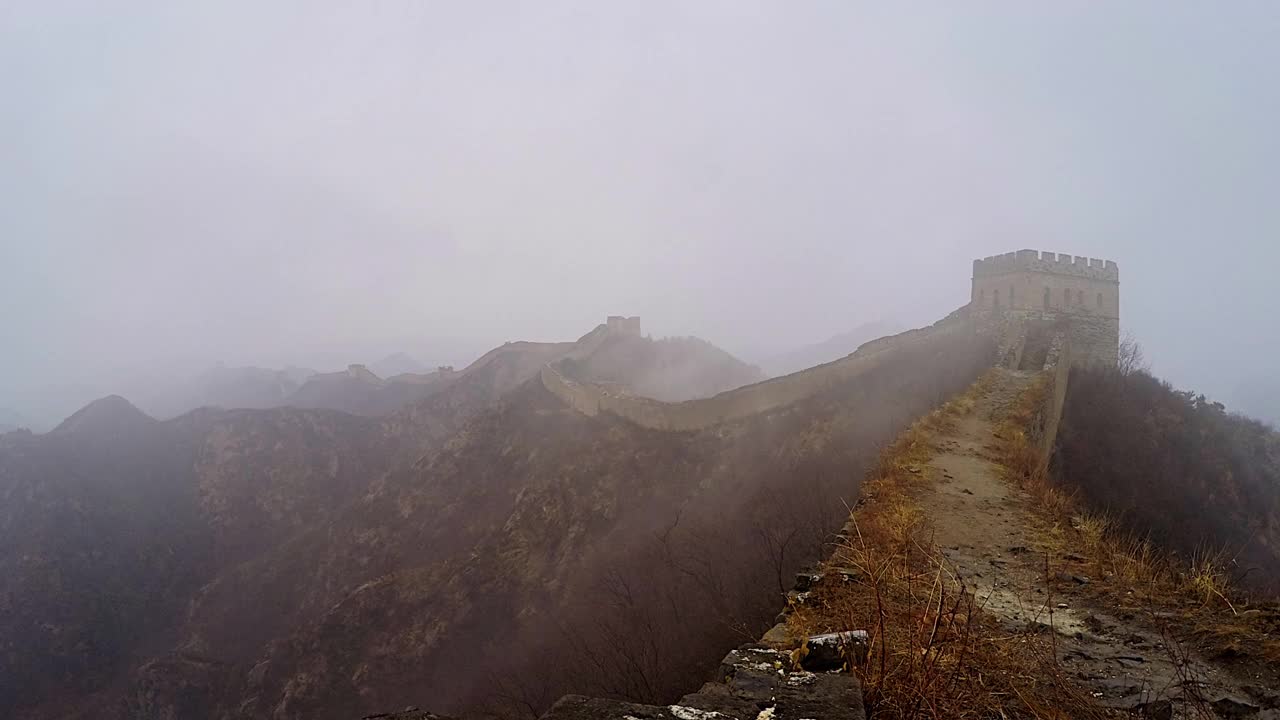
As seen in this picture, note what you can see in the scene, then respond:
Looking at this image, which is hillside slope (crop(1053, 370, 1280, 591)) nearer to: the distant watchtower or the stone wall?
the stone wall

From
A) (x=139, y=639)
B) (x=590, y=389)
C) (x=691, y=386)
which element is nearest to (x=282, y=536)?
(x=139, y=639)

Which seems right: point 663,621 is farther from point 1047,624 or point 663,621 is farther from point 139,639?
point 139,639

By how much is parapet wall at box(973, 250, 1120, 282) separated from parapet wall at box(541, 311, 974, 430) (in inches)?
80.0

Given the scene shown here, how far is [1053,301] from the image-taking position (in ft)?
58.9

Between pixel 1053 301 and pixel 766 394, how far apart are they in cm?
930

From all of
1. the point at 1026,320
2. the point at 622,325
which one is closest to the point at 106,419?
the point at 622,325

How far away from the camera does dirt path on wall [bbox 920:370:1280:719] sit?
2.70 meters

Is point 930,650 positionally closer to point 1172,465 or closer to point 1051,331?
point 1172,465

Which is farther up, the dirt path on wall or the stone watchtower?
the stone watchtower

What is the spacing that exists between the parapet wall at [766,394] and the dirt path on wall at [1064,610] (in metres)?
10.4

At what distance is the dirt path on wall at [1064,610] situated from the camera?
2.70 metres

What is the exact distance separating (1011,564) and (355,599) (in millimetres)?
27454

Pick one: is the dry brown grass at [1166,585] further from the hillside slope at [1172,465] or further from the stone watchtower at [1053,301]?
the stone watchtower at [1053,301]

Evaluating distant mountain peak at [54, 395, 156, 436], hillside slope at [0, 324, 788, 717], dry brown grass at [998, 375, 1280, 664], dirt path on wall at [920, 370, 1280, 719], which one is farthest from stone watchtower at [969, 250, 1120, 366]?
distant mountain peak at [54, 395, 156, 436]
